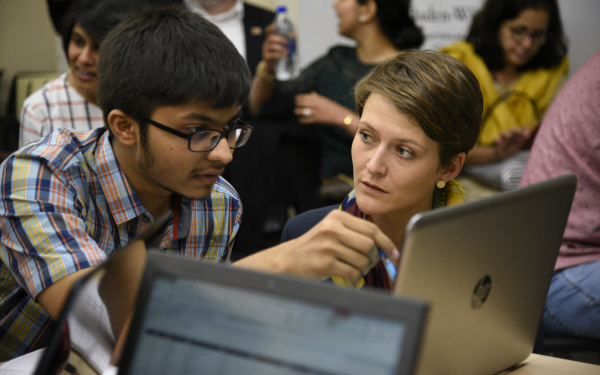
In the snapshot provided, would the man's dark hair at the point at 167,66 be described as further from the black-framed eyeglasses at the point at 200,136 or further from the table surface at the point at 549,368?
the table surface at the point at 549,368

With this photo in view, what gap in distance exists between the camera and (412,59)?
1.41m

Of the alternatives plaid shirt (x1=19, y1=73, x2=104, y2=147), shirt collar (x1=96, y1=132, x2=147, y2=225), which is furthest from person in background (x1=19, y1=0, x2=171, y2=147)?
shirt collar (x1=96, y1=132, x2=147, y2=225)

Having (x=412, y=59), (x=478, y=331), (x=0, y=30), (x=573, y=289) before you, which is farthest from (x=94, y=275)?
(x=0, y=30)

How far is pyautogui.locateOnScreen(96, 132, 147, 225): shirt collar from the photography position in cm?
137

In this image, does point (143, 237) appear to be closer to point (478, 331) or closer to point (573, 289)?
point (478, 331)

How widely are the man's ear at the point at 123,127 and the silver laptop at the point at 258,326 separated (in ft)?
2.64

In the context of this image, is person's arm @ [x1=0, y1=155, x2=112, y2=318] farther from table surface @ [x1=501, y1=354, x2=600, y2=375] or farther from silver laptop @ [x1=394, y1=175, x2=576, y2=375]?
table surface @ [x1=501, y1=354, x2=600, y2=375]

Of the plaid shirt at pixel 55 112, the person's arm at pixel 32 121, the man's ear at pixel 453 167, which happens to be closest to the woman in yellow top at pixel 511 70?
the man's ear at pixel 453 167

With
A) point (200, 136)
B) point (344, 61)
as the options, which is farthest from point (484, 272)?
point (344, 61)

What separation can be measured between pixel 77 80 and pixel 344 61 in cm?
119

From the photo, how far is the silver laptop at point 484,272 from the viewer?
2.49ft

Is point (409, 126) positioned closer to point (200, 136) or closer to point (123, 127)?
point (200, 136)

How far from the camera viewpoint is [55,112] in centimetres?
228

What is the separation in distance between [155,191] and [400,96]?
571 millimetres
